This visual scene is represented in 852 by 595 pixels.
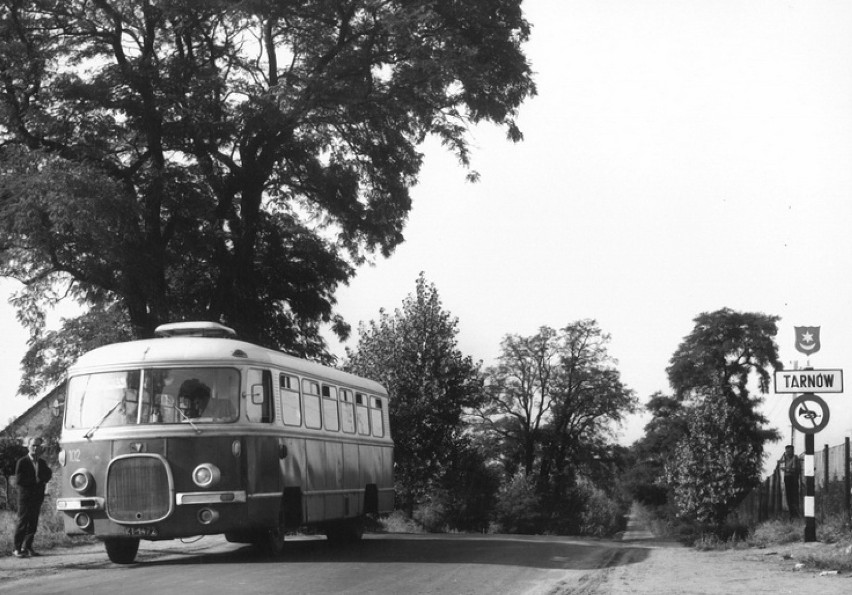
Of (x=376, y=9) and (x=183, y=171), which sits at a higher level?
(x=376, y=9)

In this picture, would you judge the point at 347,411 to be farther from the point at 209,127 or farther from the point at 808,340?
the point at 209,127

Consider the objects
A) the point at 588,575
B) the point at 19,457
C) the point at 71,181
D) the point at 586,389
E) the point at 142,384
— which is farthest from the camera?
the point at 586,389

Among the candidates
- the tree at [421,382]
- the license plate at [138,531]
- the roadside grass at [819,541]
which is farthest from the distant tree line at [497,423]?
the license plate at [138,531]

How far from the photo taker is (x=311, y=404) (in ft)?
63.4

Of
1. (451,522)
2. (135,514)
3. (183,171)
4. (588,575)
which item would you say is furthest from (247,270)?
(588,575)

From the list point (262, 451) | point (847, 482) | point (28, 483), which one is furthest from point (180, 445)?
point (847, 482)

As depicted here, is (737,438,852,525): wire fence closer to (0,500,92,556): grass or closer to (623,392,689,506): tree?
(0,500,92,556): grass

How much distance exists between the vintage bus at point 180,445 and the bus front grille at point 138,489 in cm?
1

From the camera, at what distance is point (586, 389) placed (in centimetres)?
7450

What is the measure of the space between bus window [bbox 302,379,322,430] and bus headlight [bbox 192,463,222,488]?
2.90 m

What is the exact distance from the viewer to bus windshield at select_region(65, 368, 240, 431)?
16.5 m

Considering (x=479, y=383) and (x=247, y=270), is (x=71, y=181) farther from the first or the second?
(x=479, y=383)

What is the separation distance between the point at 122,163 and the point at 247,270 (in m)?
4.75

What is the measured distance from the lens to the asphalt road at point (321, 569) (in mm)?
13062
